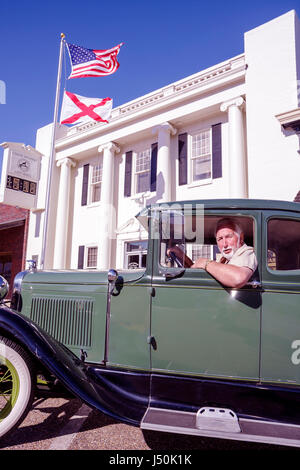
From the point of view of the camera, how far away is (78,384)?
2.44 metres

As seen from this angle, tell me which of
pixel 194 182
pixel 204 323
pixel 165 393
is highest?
pixel 194 182

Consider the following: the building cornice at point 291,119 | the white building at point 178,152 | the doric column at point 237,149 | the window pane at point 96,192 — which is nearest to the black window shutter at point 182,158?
the white building at point 178,152

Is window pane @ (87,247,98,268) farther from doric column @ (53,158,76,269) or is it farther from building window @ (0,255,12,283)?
building window @ (0,255,12,283)

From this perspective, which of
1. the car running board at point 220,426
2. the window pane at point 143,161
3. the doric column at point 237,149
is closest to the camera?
the car running board at point 220,426

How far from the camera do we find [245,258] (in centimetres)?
250

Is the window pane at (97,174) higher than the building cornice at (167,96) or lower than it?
lower

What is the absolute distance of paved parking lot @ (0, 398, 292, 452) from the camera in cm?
249

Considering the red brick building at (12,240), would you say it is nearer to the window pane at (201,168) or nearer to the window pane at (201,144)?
the window pane at (201,168)

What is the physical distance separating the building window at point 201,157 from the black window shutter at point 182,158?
0.22 metres

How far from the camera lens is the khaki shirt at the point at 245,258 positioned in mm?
2473

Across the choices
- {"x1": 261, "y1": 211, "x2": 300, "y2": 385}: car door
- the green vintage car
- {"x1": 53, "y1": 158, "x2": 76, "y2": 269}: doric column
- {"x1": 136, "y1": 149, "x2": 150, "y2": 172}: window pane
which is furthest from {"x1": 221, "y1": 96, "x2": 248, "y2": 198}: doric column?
{"x1": 53, "y1": 158, "x2": 76, "y2": 269}: doric column

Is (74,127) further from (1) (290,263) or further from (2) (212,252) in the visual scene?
(1) (290,263)

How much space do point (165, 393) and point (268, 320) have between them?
1.01 meters
